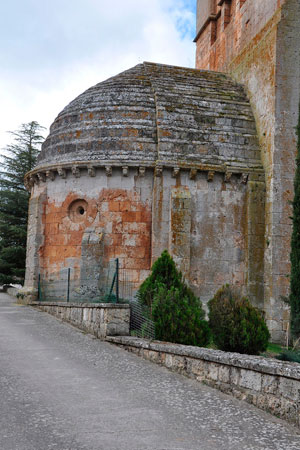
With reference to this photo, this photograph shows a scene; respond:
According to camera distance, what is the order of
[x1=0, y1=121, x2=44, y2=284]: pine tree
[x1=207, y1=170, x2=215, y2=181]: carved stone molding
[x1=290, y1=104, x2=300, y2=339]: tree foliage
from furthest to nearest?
[x1=0, y1=121, x2=44, y2=284]: pine tree → [x1=207, y1=170, x2=215, y2=181]: carved stone molding → [x1=290, y1=104, x2=300, y2=339]: tree foliage

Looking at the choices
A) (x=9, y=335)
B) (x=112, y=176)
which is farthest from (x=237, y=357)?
(x=112, y=176)

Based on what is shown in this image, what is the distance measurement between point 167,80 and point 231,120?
2688mm

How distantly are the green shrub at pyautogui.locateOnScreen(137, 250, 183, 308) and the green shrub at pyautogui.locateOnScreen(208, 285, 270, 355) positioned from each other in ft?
4.12

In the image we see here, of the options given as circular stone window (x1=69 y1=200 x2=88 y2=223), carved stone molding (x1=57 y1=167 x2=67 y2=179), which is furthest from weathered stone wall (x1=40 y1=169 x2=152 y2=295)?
carved stone molding (x1=57 y1=167 x2=67 y2=179)

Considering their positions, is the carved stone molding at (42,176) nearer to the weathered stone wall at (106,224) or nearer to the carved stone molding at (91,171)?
the weathered stone wall at (106,224)

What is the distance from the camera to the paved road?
4.77 meters

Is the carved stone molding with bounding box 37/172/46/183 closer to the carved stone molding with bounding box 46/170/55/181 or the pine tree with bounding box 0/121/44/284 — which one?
the carved stone molding with bounding box 46/170/55/181

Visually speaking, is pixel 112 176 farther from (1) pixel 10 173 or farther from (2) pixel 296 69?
(1) pixel 10 173

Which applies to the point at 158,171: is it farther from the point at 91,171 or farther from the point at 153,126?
the point at 91,171

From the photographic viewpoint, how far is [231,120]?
16.8 meters

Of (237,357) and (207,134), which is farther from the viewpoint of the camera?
(207,134)

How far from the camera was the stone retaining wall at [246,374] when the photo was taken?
5.46 metres

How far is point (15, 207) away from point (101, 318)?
1666 cm

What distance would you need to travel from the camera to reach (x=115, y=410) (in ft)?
18.9
